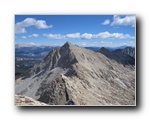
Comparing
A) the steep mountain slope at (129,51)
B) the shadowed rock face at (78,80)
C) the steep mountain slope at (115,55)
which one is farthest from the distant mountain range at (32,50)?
the steep mountain slope at (129,51)

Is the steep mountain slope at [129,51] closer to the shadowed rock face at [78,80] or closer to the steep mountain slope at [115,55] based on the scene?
the steep mountain slope at [115,55]

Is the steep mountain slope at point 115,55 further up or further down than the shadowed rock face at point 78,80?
further up

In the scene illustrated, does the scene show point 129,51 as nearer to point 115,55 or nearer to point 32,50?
point 115,55

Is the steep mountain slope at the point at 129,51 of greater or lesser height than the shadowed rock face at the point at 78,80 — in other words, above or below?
above

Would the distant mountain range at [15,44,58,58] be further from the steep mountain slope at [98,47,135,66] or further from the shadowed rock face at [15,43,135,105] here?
the steep mountain slope at [98,47,135,66]

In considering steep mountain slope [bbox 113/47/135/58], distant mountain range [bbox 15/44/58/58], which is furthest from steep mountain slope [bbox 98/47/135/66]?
distant mountain range [bbox 15/44/58/58]

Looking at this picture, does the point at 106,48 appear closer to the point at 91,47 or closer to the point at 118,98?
the point at 91,47

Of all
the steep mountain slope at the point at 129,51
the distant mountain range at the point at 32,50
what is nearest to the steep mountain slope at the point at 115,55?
the steep mountain slope at the point at 129,51

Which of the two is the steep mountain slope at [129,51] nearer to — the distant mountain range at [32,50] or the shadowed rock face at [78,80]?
the shadowed rock face at [78,80]

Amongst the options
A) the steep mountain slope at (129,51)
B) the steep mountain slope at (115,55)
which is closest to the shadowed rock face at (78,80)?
the steep mountain slope at (115,55)

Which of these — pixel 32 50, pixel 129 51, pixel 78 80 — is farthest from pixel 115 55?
pixel 32 50
